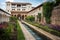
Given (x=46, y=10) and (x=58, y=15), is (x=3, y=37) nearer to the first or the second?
(x=58, y=15)

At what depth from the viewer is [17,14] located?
6275 cm

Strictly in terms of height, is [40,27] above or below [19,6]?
below

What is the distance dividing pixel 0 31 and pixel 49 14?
15130 mm

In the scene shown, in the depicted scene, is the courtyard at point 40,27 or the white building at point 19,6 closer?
the courtyard at point 40,27

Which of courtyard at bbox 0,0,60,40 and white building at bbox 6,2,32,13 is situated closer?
courtyard at bbox 0,0,60,40

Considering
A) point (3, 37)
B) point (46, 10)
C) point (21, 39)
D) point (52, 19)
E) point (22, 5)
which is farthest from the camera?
point (22, 5)

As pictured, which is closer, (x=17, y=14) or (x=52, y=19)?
(x=52, y=19)

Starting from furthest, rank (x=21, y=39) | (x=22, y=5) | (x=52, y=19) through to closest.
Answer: (x=22, y=5) → (x=52, y=19) → (x=21, y=39)

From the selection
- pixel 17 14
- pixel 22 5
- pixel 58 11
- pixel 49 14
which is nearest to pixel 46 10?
pixel 49 14

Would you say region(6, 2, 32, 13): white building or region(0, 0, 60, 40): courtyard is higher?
region(6, 2, 32, 13): white building

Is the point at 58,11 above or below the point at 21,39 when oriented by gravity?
above

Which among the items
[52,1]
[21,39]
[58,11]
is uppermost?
[52,1]

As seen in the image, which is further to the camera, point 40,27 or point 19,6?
point 19,6

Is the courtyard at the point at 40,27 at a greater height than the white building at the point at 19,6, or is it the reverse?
the white building at the point at 19,6
